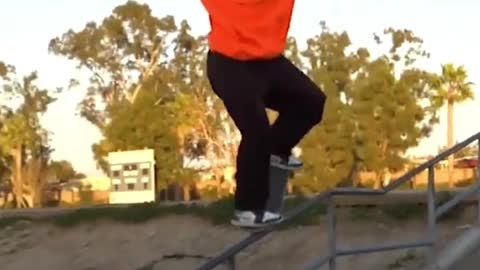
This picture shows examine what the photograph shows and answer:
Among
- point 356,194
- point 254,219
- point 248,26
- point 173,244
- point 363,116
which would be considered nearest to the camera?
point 248,26

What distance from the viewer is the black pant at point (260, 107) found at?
360cm

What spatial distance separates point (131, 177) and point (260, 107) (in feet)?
71.8

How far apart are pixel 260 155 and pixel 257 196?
161 mm

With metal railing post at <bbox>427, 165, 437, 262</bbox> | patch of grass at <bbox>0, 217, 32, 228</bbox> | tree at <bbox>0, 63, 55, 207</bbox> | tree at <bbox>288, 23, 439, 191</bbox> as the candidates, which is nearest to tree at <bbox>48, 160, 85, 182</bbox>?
tree at <bbox>0, 63, 55, 207</bbox>

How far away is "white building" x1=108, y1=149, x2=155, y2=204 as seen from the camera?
24.7m

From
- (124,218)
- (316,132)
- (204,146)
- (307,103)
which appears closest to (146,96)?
(204,146)

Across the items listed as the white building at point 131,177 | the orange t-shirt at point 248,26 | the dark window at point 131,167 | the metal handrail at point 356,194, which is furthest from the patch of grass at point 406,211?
the dark window at point 131,167

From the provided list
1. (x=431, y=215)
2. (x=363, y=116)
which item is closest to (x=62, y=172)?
(x=363, y=116)

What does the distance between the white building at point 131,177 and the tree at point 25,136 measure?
2132 centimetres

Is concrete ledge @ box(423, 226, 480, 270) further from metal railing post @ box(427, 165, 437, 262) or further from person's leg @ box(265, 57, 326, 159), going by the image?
person's leg @ box(265, 57, 326, 159)

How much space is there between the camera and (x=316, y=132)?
4044 cm

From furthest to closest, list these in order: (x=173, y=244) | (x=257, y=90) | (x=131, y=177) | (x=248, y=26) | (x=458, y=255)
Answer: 1. (x=131, y=177)
2. (x=173, y=244)
3. (x=458, y=255)
4. (x=257, y=90)
5. (x=248, y=26)

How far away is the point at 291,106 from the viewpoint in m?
3.88

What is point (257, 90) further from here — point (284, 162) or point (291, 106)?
point (284, 162)
